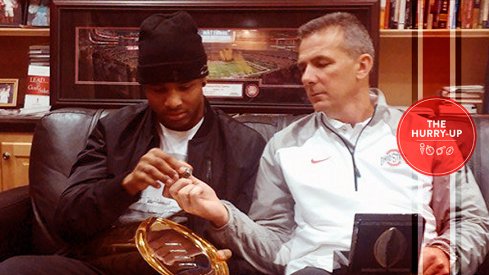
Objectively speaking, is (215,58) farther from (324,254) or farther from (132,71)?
(324,254)

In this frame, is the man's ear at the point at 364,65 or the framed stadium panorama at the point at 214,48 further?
the framed stadium panorama at the point at 214,48

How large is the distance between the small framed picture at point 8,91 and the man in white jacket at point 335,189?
597mm

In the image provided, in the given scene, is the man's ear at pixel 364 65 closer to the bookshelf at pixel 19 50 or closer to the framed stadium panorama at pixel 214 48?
the framed stadium panorama at pixel 214 48

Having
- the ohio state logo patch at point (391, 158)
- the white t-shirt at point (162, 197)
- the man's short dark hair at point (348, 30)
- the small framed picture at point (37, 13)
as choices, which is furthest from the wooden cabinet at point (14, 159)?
the ohio state logo patch at point (391, 158)

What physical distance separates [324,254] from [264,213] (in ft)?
0.45

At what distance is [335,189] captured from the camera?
44.4 inches

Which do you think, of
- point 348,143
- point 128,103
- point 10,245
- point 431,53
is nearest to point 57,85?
point 128,103

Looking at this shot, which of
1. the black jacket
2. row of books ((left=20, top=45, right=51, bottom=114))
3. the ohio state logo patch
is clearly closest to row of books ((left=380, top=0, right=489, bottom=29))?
the ohio state logo patch

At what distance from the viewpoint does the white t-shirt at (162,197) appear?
3.78 feet

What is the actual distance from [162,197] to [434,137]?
20.5 inches

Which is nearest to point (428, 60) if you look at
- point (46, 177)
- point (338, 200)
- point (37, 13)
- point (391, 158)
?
point (391, 158)

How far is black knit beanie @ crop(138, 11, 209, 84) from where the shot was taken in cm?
112

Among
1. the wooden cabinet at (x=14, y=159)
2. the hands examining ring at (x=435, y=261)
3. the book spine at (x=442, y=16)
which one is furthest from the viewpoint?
the wooden cabinet at (x=14, y=159)

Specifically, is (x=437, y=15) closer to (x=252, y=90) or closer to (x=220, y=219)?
(x=252, y=90)
